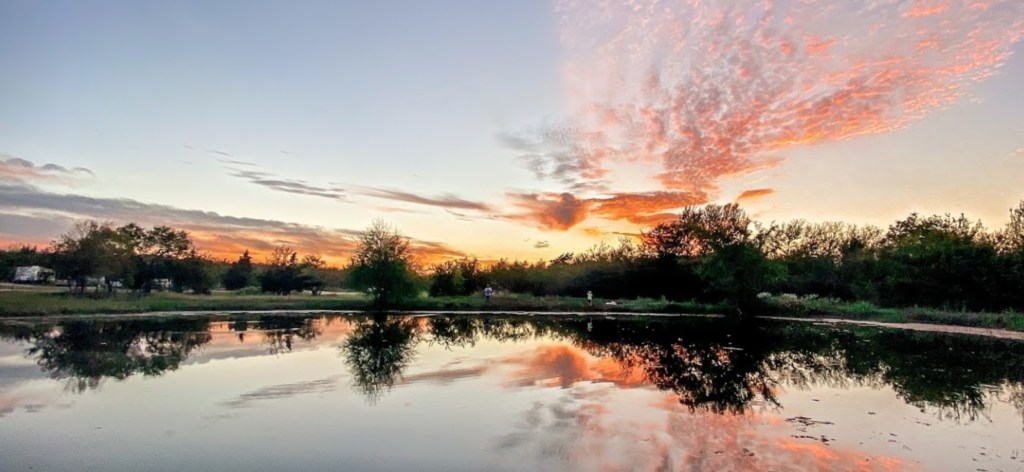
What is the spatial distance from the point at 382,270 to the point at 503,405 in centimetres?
3031

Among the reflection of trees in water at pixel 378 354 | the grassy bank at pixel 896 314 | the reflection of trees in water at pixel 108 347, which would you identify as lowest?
the reflection of trees in water at pixel 108 347

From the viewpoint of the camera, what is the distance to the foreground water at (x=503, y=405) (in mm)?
6680

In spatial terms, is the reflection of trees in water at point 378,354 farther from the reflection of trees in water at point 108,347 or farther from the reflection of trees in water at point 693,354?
the reflection of trees in water at point 108,347

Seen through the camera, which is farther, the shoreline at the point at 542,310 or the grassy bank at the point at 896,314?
the shoreline at the point at 542,310

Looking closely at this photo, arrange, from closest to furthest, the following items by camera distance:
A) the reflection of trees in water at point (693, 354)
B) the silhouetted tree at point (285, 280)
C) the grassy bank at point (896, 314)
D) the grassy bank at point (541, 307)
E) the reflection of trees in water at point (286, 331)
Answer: the reflection of trees in water at point (693, 354) < the reflection of trees in water at point (286, 331) < the grassy bank at point (896, 314) < the grassy bank at point (541, 307) < the silhouetted tree at point (285, 280)

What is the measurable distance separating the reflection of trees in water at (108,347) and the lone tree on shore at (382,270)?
47.2 feet

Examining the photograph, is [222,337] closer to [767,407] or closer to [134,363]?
[134,363]

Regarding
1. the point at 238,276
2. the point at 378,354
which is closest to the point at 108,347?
the point at 378,354

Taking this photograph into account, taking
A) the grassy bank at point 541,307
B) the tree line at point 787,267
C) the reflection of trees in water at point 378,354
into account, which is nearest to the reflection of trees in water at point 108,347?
the reflection of trees in water at point 378,354

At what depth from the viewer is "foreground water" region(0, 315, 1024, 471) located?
6680mm

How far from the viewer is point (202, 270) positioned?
50.8 m

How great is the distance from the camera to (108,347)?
644 inches

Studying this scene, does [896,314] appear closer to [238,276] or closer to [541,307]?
[541,307]

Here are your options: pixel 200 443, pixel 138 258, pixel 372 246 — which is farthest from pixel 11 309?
pixel 200 443
